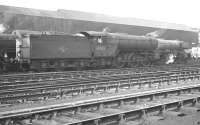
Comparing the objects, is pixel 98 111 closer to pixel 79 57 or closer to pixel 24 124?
pixel 24 124

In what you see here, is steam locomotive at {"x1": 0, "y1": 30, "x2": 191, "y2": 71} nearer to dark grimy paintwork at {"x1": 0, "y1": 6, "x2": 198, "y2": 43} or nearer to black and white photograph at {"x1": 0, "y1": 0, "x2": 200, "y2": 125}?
black and white photograph at {"x1": 0, "y1": 0, "x2": 200, "y2": 125}

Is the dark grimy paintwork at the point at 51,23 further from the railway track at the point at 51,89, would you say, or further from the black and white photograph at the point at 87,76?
the railway track at the point at 51,89

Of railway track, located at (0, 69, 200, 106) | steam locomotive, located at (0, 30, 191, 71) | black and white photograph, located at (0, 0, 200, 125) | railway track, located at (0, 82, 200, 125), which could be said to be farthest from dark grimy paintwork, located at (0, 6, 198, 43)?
railway track, located at (0, 82, 200, 125)

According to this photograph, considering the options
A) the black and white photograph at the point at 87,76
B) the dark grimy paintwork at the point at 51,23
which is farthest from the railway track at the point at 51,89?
the dark grimy paintwork at the point at 51,23

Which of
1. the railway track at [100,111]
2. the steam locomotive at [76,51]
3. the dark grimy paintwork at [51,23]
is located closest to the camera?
the railway track at [100,111]

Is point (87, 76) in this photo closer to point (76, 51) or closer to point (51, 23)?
point (76, 51)

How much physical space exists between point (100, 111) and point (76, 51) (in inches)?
443

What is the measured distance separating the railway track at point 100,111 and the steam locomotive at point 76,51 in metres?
9.26

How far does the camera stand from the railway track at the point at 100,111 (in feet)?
23.2

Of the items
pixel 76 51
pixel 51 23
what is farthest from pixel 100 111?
pixel 51 23

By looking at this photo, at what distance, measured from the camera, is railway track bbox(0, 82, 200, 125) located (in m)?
7.06

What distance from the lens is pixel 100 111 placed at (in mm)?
8359

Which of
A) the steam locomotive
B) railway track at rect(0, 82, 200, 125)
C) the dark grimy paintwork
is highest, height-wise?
the dark grimy paintwork

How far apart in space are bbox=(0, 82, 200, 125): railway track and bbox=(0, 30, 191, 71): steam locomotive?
9.26 m
